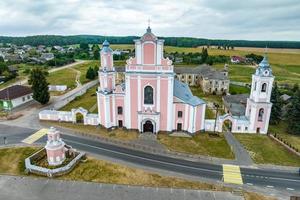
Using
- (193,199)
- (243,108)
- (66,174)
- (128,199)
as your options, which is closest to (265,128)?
(243,108)

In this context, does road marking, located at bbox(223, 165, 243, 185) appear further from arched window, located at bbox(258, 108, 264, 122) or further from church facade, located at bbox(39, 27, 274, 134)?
arched window, located at bbox(258, 108, 264, 122)

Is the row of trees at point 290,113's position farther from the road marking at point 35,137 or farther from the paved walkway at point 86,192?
the road marking at point 35,137

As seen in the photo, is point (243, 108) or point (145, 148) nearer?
point (145, 148)

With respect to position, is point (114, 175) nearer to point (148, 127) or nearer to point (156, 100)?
point (148, 127)

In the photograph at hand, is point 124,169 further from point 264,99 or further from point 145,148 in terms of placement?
point 264,99

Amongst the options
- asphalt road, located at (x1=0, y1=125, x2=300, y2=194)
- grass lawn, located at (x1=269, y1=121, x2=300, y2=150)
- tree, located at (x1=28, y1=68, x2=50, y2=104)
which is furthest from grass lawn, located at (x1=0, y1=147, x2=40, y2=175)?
grass lawn, located at (x1=269, y1=121, x2=300, y2=150)

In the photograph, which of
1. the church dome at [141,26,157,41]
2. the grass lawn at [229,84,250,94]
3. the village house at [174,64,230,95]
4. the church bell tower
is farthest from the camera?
the grass lawn at [229,84,250,94]

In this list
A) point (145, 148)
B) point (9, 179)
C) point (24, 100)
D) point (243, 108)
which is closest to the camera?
point (9, 179)

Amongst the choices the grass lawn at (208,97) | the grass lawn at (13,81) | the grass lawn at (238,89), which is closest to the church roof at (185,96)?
the grass lawn at (208,97)
